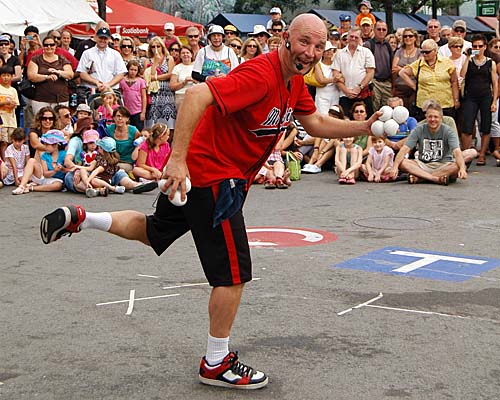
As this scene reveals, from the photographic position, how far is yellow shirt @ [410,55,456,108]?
524 inches

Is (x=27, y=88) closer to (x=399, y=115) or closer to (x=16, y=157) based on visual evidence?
(x=16, y=157)

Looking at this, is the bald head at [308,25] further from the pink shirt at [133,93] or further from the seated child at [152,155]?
the pink shirt at [133,93]

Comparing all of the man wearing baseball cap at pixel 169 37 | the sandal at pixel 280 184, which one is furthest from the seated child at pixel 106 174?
the man wearing baseball cap at pixel 169 37

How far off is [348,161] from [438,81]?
1.92 m

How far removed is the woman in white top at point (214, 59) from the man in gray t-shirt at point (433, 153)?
3.22 metres

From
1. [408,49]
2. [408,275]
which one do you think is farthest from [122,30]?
[408,275]

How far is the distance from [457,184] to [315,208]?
271cm

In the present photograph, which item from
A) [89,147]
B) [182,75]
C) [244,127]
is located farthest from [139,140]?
[244,127]

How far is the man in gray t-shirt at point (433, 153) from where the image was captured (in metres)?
12.0

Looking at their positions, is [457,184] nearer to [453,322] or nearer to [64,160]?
[64,160]

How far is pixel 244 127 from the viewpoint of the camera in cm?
433

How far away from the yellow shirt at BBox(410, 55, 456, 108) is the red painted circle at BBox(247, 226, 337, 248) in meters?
5.35

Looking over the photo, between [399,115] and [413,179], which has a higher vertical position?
[399,115]

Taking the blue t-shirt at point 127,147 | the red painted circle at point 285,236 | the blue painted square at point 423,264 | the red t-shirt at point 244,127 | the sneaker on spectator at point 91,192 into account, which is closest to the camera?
the red t-shirt at point 244,127
